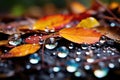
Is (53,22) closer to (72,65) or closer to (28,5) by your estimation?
(72,65)

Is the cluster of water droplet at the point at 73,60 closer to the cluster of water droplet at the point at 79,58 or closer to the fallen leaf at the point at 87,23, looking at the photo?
the cluster of water droplet at the point at 79,58

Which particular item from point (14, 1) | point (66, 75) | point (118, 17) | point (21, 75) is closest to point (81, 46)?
point (66, 75)

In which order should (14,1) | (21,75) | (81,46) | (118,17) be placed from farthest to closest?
1. (14,1)
2. (118,17)
3. (81,46)
4. (21,75)

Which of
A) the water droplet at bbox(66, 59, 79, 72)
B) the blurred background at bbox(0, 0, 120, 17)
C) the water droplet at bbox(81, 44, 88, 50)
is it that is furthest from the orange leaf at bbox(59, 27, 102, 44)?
the blurred background at bbox(0, 0, 120, 17)

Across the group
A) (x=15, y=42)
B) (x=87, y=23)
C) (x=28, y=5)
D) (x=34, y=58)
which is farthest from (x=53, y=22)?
(x=28, y=5)

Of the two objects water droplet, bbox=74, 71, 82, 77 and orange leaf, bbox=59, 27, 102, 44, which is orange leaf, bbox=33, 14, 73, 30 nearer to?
orange leaf, bbox=59, 27, 102, 44

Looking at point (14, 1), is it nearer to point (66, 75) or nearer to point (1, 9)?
point (1, 9)
